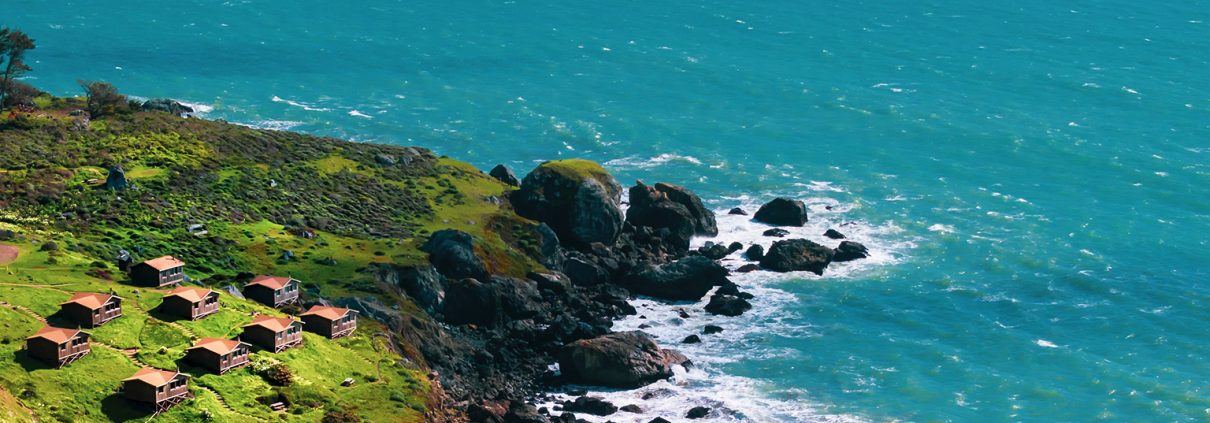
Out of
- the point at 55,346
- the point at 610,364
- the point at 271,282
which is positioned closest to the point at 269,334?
the point at 271,282

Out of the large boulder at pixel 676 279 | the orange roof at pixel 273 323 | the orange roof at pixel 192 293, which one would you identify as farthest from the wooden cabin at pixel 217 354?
the large boulder at pixel 676 279

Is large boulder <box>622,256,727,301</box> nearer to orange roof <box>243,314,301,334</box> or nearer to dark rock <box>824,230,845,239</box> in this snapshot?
dark rock <box>824,230,845,239</box>

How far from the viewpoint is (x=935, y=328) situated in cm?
17625

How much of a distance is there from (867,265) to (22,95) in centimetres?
9356

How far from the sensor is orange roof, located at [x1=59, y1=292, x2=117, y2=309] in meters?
134

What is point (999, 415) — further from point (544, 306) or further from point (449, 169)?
point (449, 169)

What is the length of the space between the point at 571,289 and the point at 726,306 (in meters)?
15.7

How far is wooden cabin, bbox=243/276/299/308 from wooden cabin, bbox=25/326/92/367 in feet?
68.4


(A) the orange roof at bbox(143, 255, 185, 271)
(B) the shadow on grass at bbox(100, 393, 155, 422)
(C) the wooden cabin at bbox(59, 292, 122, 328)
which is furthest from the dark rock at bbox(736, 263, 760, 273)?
(B) the shadow on grass at bbox(100, 393, 155, 422)

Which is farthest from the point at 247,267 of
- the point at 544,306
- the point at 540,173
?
the point at 540,173

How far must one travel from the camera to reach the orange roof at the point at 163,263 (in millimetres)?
144375

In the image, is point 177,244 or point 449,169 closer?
point 177,244

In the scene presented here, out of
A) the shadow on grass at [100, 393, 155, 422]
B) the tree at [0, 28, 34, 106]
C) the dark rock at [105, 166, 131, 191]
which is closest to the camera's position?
the shadow on grass at [100, 393, 155, 422]

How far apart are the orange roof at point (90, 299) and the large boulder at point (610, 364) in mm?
40503
